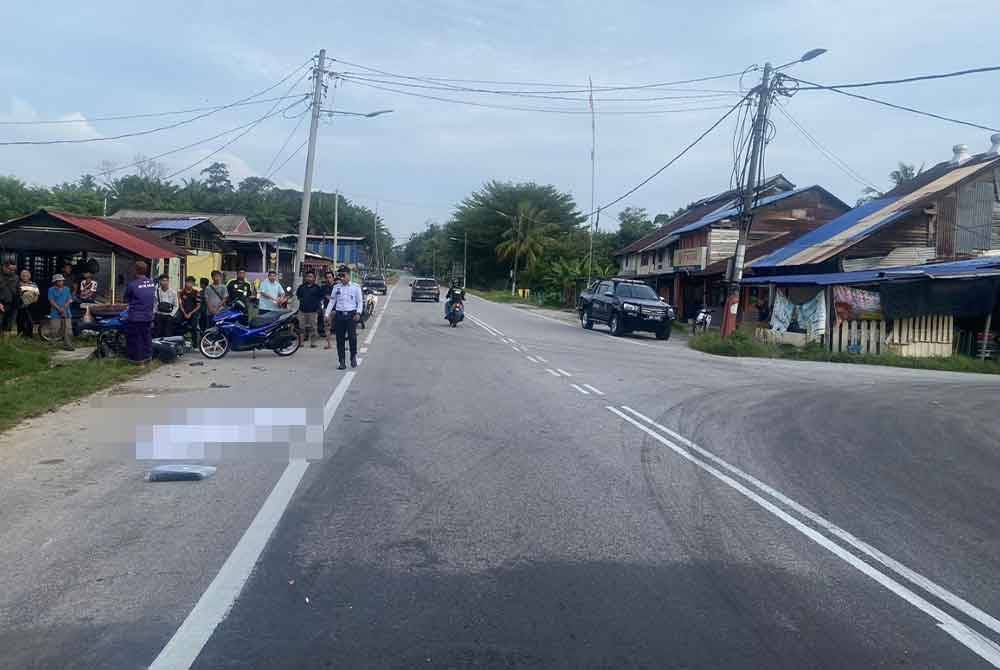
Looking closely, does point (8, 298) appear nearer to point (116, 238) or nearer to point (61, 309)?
point (61, 309)

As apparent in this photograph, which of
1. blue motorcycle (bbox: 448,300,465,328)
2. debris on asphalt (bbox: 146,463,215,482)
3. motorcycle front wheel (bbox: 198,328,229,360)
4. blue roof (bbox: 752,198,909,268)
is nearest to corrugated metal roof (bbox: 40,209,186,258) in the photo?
motorcycle front wheel (bbox: 198,328,229,360)

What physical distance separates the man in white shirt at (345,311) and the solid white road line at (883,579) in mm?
8185

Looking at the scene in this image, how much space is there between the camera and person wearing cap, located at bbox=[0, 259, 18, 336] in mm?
16484

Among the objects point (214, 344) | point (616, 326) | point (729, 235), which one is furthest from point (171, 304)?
point (729, 235)

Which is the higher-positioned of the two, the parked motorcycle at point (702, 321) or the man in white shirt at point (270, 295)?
the man in white shirt at point (270, 295)

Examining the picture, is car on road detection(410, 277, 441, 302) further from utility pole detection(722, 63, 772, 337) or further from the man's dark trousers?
the man's dark trousers

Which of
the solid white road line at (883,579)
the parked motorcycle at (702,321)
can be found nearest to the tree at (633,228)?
the parked motorcycle at (702,321)

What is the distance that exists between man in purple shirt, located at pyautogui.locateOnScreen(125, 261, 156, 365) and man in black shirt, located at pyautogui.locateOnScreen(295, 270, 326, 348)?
4.19m

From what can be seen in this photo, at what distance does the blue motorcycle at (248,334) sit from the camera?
16984 mm

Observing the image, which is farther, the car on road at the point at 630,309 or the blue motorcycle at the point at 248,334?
the car on road at the point at 630,309

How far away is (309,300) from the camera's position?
19078mm

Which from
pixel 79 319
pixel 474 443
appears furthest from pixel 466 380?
pixel 79 319

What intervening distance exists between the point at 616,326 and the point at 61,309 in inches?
727

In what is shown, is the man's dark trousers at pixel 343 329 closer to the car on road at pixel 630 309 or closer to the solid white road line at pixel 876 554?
the solid white road line at pixel 876 554
